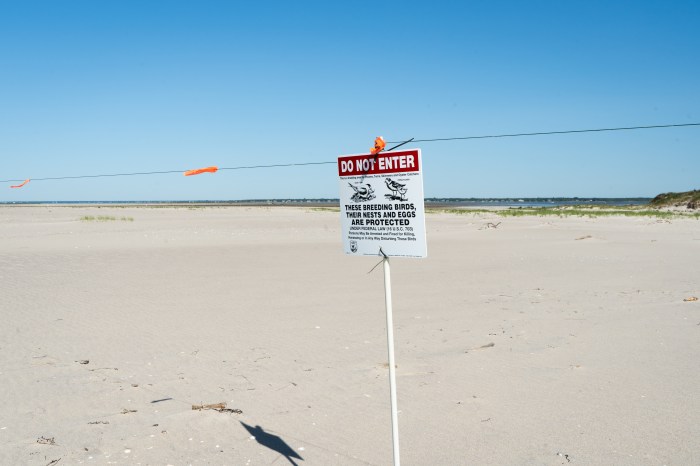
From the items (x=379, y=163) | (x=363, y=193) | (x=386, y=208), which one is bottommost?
(x=386, y=208)

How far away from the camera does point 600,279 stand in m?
12.9

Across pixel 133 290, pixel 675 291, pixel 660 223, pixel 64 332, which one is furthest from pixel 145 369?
pixel 660 223

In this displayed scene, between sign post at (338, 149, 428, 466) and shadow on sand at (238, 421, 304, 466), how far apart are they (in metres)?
1.09

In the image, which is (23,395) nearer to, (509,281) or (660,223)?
(509,281)

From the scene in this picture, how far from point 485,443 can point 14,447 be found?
3729mm

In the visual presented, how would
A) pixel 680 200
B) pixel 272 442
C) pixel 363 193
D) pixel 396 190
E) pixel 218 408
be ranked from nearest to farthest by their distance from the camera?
pixel 396 190
pixel 363 193
pixel 272 442
pixel 218 408
pixel 680 200

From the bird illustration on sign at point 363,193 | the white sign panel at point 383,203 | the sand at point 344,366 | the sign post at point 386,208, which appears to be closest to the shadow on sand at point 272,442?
the sand at point 344,366

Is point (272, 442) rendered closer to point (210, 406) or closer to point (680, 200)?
point (210, 406)

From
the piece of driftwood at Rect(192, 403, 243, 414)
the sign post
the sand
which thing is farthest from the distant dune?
the sign post

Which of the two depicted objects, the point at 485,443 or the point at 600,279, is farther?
the point at 600,279

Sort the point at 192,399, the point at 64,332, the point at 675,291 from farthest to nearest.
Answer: the point at 675,291, the point at 64,332, the point at 192,399

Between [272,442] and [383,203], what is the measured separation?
2.28 meters

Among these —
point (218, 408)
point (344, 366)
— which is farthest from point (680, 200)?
Result: point (218, 408)

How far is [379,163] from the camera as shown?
370cm
